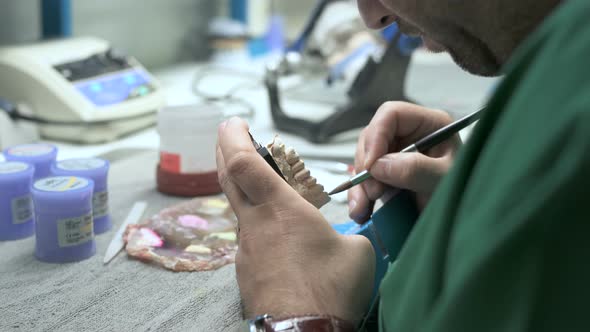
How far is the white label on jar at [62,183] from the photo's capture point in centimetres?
81

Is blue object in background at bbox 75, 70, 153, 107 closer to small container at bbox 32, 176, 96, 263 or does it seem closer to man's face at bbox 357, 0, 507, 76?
small container at bbox 32, 176, 96, 263

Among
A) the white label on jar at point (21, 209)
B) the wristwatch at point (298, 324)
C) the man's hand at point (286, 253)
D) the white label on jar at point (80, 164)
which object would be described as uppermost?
the man's hand at point (286, 253)

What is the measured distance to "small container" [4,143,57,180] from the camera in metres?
0.98

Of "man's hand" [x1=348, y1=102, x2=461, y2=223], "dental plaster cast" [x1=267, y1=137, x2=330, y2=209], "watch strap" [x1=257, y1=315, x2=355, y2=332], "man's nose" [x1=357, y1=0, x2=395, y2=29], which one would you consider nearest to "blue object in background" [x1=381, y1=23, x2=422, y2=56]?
"man's hand" [x1=348, y1=102, x2=461, y2=223]

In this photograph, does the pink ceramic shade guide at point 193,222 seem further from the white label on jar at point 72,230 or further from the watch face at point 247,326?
the watch face at point 247,326

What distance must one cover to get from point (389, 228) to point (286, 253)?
208mm

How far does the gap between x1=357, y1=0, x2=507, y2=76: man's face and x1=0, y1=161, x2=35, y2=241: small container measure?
1.97 ft

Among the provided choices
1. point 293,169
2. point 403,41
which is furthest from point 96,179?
point 403,41

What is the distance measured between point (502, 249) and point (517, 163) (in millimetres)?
53

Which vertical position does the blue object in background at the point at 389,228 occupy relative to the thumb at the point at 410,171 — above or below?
below

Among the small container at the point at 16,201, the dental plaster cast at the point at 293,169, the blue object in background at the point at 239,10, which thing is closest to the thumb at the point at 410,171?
the dental plaster cast at the point at 293,169

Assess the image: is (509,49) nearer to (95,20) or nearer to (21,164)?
(21,164)

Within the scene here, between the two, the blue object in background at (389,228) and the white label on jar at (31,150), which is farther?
the white label on jar at (31,150)

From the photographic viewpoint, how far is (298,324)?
593 mm
